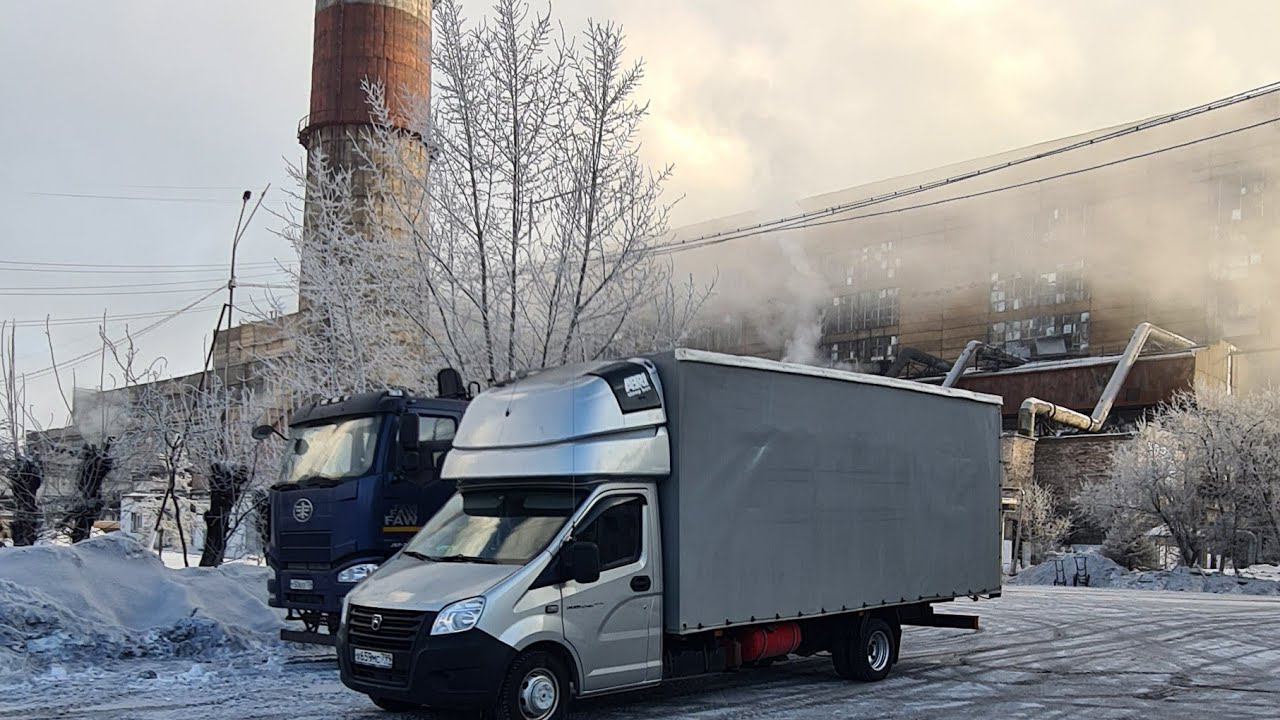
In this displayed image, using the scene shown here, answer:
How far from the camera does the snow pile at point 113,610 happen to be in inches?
450

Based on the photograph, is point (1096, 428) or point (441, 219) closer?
point (441, 219)

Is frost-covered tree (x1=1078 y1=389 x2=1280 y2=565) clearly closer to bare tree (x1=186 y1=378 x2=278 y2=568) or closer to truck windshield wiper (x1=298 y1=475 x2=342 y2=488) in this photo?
bare tree (x1=186 y1=378 x2=278 y2=568)

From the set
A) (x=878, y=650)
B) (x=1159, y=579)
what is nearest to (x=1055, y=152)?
(x=1159, y=579)

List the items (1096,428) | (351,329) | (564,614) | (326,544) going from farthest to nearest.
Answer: (1096,428)
(351,329)
(326,544)
(564,614)

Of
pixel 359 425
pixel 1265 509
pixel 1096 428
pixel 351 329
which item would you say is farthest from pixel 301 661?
pixel 1096 428

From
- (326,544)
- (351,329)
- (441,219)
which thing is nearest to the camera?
(326,544)

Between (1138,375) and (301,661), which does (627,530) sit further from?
(1138,375)

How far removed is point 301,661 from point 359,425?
2733 mm

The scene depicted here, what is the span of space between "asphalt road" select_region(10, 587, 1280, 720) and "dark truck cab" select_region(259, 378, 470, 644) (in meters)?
0.93

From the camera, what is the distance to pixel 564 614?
26.8 ft

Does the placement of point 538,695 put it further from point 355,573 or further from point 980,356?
point 980,356

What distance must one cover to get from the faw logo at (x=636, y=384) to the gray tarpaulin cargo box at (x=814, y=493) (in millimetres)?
207

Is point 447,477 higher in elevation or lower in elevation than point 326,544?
higher

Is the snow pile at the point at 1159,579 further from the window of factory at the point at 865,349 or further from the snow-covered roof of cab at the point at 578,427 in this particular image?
the window of factory at the point at 865,349
